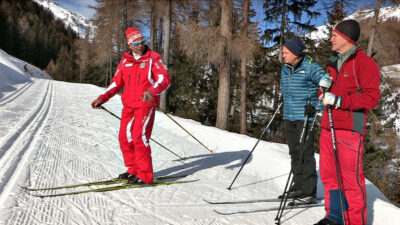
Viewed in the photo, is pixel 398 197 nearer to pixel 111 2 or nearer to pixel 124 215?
pixel 124 215

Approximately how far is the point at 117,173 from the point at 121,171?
0.12 meters

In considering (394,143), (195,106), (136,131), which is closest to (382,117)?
(394,143)

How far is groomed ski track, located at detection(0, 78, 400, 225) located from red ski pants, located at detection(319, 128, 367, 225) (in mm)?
534

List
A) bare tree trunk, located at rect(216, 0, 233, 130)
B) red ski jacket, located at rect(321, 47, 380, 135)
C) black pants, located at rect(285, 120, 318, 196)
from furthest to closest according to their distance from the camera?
bare tree trunk, located at rect(216, 0, 233, 130) → black pants, located at rect(285, 120, 318, 196) → red ski jacket, located at rect(321, 47, 380, 135)

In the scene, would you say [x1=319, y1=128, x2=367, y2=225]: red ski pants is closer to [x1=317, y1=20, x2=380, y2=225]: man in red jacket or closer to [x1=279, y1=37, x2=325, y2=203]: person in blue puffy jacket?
[x1=317, y1=20, x2=380, y2=225]: man in red jacket

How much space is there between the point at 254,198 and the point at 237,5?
9.67 meters

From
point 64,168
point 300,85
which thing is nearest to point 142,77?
point 64,168

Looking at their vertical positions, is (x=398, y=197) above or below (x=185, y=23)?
below

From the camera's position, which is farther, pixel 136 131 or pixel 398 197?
pixel 398 197

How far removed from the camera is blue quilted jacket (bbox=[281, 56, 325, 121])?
3.10 m

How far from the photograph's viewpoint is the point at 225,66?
9.89 meters

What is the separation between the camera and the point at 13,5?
79812mm

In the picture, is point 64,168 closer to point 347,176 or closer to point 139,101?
point 139,101

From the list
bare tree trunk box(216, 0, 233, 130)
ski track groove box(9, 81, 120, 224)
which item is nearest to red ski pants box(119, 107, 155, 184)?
ski track groove box(9, 81, 120, 224)
